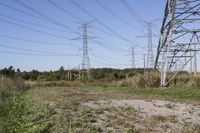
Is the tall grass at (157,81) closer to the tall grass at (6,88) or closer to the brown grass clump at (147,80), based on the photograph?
the brown grass clump at (147,80)

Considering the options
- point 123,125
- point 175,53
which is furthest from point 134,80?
point 123,125

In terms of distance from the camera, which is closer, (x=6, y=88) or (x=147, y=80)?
(x=6, y=88)

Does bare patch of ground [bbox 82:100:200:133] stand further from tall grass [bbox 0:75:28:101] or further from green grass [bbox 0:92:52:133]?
tall grass [bbox 0:75:28:101]

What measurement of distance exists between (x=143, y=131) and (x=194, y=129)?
108 cm

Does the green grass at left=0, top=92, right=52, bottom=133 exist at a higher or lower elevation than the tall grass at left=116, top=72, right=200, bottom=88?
lower

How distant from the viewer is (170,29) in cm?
2112

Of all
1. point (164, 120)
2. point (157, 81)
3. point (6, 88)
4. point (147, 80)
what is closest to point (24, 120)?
point (164, 120)

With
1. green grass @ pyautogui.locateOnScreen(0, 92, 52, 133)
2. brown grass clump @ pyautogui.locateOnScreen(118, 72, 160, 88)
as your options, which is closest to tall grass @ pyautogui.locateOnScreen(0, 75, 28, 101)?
green grass @ pyautogui.locateOnScreen(0, 92, 52, 133)

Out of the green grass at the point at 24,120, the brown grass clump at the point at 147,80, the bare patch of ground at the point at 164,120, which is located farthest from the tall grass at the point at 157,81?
the green grass at the point at 24,120

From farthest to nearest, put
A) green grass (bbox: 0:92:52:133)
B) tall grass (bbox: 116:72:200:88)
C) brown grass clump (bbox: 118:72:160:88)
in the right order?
brown grass clump (bbox: 118:72:160:88)
tall grass (bbox: 116:72:200:88)
green grass (bbox: 0:92:52:133)

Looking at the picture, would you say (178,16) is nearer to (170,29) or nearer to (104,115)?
(170,29)

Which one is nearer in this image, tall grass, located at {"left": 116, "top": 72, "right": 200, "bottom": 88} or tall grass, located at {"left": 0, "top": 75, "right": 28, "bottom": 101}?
tall grass, located at {"left": 0, "top": 75, "right": 28, "bottom": 101}

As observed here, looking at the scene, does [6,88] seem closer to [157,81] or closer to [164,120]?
[157,81]

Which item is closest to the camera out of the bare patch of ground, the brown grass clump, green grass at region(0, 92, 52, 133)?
green grass at region(0, 92, 52, 133)
